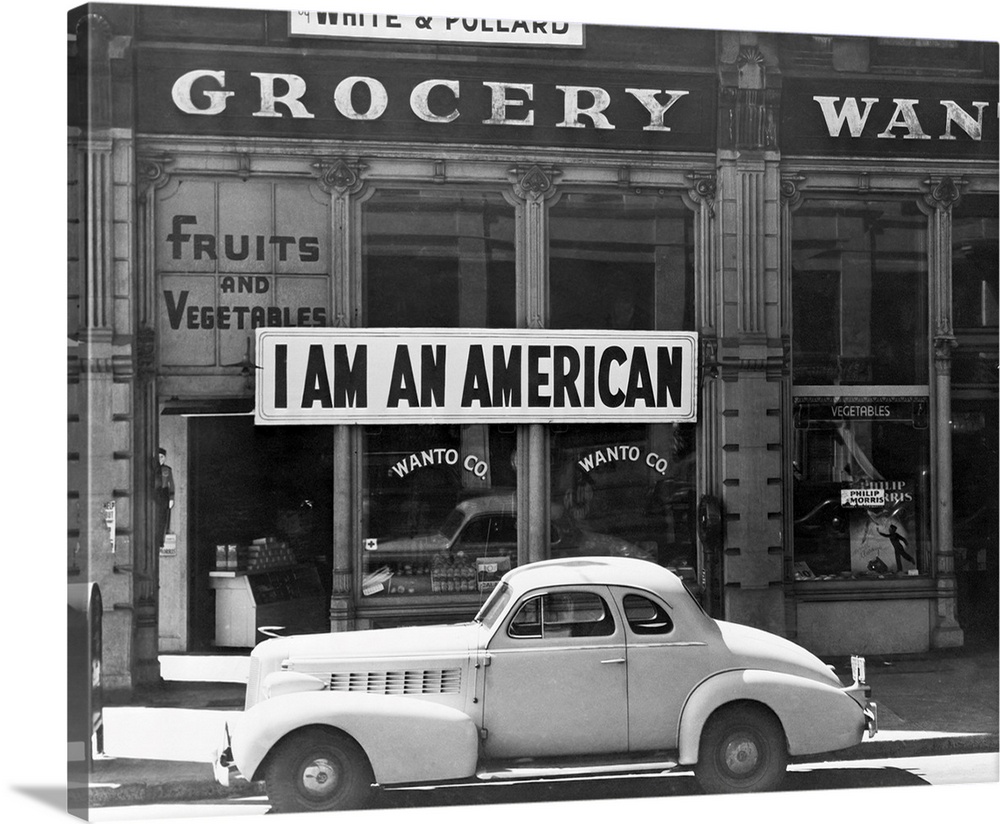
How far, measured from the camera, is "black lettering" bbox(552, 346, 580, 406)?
7.89 metres

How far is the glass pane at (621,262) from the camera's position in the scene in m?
7.94

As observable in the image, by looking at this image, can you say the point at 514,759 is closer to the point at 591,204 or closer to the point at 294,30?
the point at 591,204

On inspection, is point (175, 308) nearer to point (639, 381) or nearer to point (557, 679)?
point (639, 381)

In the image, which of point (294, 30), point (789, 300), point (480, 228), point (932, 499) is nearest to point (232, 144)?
point (294, 30)

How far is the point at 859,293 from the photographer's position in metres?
8.34

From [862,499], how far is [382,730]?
11.5 feet

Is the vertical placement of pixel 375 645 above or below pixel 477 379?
below

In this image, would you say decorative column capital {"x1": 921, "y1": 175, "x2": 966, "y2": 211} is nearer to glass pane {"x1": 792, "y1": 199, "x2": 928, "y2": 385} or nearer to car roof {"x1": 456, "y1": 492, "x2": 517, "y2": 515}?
glass pane {"x1": 792, "y1": 199, "x2": 928, "y2": 385}

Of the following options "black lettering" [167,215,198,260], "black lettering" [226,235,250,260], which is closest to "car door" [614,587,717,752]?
"black lettering" [226,235,250,260]

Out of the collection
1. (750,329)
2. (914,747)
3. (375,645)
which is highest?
(750,329)

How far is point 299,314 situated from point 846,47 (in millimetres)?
4004

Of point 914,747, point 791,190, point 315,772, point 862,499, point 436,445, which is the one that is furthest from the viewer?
point 862,499

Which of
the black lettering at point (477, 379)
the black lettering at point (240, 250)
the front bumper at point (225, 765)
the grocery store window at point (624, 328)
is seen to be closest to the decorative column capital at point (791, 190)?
the grocery store window at point (624, 328)

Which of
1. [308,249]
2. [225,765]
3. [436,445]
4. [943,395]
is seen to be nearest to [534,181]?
[308,249]
